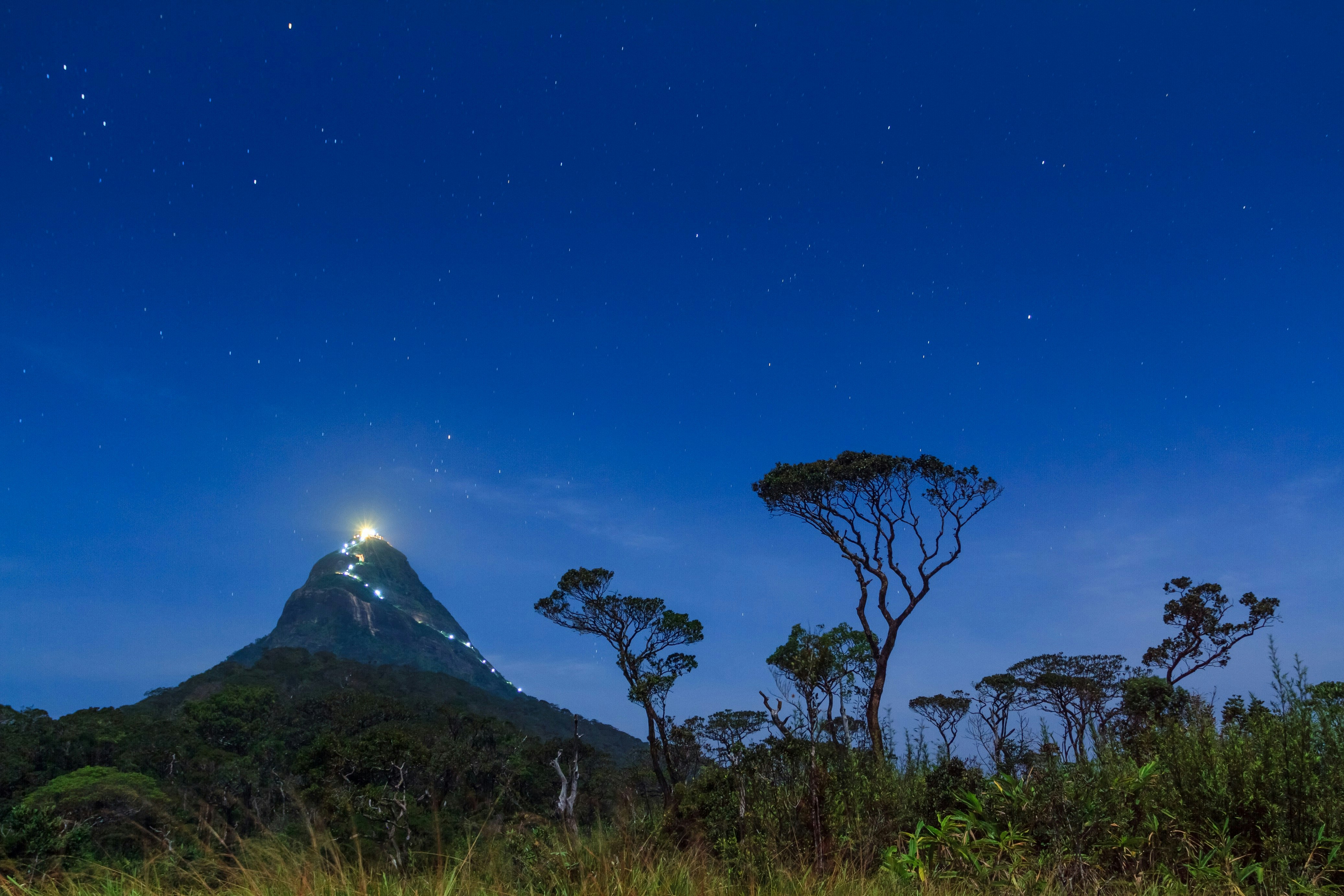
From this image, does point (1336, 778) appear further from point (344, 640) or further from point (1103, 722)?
point (344, 640)

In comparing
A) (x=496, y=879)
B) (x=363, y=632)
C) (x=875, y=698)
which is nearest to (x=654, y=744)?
(x=875, y=698)

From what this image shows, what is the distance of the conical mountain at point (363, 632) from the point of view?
520 feet

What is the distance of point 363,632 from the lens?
167625mm

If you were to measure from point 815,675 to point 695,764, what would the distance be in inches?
1160

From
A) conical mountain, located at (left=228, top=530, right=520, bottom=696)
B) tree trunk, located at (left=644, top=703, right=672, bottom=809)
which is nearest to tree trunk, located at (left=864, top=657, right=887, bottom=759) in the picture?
tree trunk, located at (left=644, top=703, right=672, bottom=809)

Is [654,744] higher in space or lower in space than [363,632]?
lower

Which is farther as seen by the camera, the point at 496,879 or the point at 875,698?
the point at 875,698

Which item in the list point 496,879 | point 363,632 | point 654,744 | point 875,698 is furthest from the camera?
point 363,632

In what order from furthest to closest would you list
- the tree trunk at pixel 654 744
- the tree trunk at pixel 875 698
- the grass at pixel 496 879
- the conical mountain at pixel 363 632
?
the conical mountain at pixel 363 632 < the tree trunk at pixel 654 744 < the tree trunk at pixel 875 698 < the grass at pixel 496 879

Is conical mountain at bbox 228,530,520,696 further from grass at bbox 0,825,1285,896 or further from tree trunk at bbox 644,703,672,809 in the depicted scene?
grass at bbox 0,825,1285,896

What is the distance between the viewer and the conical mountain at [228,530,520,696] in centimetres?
15862

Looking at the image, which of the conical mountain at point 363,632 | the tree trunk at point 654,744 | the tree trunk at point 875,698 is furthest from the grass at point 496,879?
the conical mountain at point 363,632

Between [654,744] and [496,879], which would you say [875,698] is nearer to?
[654,744]

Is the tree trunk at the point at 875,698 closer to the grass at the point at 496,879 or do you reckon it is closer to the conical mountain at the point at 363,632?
the grass at the point at 496,879
